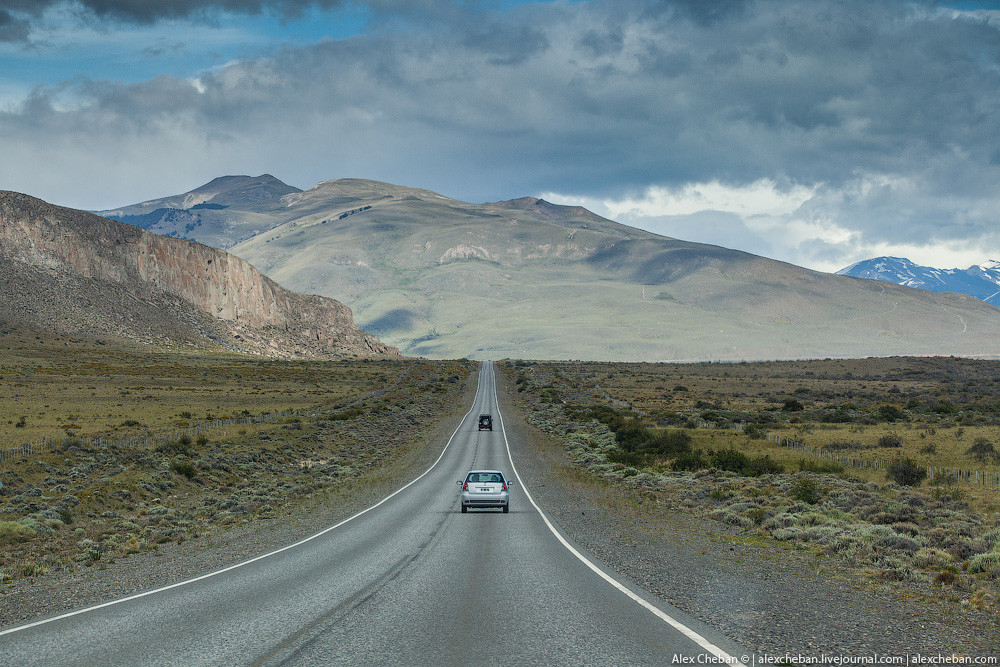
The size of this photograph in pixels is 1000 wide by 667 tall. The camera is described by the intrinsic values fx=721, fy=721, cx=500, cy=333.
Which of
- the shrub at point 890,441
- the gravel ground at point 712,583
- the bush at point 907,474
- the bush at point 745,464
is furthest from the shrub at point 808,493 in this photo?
the shrub at point 890,441

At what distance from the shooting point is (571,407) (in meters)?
74.4

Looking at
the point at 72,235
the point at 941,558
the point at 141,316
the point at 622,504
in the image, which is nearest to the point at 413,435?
the point at 622,504

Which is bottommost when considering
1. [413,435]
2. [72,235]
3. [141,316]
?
[413,435]

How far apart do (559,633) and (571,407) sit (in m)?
65.8

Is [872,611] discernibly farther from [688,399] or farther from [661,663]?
[688,399]

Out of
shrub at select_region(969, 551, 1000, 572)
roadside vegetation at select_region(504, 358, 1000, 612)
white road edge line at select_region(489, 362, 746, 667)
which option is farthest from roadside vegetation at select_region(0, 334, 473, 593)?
shrub at select_region(969, 551, 1000, 572)

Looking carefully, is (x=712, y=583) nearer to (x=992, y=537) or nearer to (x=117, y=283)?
(x=992, y=537)

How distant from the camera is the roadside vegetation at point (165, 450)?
22020 mm

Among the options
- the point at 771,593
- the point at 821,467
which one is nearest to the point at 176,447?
the point at 821,467

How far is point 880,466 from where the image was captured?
33219 mm

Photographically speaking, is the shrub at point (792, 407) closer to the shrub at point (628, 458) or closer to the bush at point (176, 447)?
the shrub at point (628, 458)

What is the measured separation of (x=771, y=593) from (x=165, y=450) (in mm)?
33218

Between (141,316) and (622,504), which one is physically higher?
(141,316)

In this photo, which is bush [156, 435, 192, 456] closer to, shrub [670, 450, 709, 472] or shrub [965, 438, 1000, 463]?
shrub [670, 450, 709, 472]
